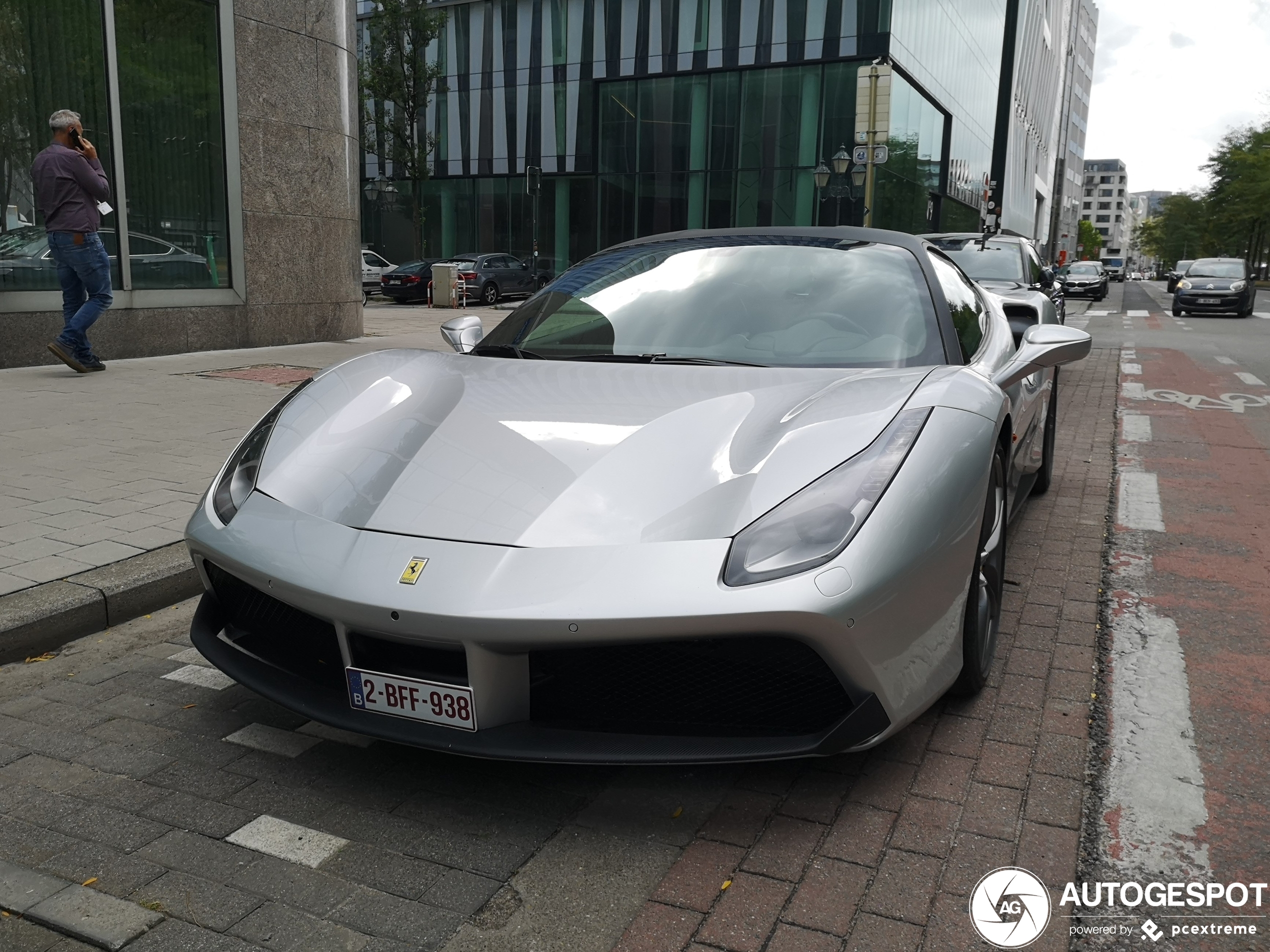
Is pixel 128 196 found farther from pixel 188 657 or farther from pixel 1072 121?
pixel 1072 121

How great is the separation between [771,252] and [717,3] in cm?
3413

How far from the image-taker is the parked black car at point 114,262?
9.16 meters

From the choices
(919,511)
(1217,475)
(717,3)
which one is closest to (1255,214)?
(717,3)

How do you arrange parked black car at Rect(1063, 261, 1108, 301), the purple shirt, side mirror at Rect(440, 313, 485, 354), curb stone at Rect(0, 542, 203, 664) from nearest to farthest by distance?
curb stone at Rect(0, 542, 203, 664)
side mirror at Rect(440, 313, 485, 354)
the purple shirt
parked black car at Rect(1063, 261, 1108, 301)

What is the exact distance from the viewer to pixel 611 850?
228cm

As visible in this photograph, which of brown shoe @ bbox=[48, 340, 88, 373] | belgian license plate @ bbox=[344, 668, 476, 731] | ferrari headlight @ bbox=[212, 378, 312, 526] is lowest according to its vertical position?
brown shoe @ bbox=[48, 340, 88, 373]

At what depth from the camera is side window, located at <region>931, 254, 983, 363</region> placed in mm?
3441

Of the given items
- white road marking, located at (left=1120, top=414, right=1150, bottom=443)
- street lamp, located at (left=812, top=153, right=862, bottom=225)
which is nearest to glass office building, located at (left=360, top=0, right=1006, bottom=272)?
street lamp, located at (left=812, top=153, right=862, bottom=225)

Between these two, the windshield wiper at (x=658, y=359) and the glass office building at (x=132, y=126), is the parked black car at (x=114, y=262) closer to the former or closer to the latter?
the glass office building at (x=132, y=126)

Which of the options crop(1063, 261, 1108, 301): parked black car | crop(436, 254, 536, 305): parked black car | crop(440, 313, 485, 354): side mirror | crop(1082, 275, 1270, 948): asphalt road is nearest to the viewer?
crop(1082, 275, 1270, 948): asphalt road

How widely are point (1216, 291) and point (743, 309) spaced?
91.0 feet

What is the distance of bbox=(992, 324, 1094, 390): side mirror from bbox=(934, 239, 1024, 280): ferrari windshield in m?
6.31

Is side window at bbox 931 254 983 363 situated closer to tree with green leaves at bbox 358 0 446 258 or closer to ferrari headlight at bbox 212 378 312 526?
ferrari headlight at bbox 212 378 312 526

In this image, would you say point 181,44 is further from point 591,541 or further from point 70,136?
point 591,541
